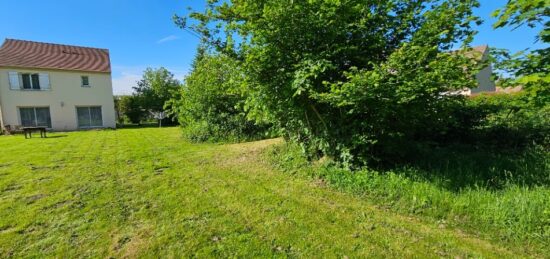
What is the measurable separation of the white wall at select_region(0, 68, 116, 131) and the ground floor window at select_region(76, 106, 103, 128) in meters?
0.30

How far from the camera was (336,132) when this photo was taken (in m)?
5.13

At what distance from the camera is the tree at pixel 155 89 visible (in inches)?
1065

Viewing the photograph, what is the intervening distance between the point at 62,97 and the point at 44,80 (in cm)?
147

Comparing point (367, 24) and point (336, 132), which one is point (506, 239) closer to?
point (336, 132)

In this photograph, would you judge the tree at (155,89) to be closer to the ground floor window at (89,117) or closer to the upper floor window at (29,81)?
the ground floor window at (89,117)

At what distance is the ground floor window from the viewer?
20859 mm

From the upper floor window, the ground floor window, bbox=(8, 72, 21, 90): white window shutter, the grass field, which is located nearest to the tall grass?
the grass field

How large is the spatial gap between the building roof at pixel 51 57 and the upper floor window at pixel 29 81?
0.61 m

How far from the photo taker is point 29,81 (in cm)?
1886

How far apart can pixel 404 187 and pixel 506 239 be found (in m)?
1.34

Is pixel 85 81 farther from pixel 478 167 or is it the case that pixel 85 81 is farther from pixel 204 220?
pixel 478 167

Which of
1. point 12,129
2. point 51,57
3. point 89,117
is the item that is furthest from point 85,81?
point 12,129

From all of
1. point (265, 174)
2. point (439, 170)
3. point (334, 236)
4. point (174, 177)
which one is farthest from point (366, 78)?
point (174, 177)

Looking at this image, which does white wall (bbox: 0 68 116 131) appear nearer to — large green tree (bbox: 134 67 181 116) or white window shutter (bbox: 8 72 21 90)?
white window shutter (bbox: 8 72 21 90)
